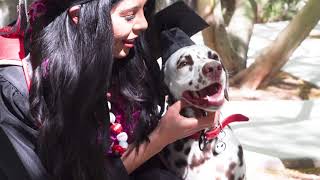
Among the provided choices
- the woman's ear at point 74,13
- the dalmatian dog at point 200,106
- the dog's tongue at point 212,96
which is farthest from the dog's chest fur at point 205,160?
the woman's ear at point 74,13

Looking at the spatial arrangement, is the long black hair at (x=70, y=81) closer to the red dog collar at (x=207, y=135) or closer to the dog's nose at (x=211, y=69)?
the dog's nose at (x=211, y=69)

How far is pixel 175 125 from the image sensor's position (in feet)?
5.71

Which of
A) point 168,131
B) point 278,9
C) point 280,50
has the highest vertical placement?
point 168,131

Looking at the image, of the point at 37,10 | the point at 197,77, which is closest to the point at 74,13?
the point at 37,10

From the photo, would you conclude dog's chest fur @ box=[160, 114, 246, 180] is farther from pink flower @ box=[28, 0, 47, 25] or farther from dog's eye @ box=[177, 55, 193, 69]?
pink flower @ box=[28, 0, 47, 25]

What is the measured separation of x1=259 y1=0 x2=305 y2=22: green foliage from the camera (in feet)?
43.1

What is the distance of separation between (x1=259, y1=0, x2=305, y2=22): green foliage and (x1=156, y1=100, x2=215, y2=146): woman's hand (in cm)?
1160

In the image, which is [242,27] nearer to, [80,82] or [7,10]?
[7,10]

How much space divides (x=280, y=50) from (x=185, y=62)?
4305mm

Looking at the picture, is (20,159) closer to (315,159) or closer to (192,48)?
(192,48)

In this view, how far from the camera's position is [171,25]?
6.31ft

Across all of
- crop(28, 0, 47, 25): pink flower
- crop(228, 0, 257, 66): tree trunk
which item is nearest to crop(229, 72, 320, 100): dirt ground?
crop(228, 0, 257, 66): tree trunk

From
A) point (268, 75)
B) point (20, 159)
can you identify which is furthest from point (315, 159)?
point (20, 159)

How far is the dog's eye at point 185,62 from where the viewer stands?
70.3 inches
